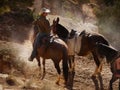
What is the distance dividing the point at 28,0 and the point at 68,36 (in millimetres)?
9564

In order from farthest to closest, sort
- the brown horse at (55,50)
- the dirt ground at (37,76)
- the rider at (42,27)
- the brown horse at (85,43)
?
the brown horse at (85,43)
the rider at (42,27)
the brown horse at (55,50)
the dirt ground at (37,76)

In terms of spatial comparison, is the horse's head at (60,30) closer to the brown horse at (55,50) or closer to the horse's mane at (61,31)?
the horse's mane at (61,31)

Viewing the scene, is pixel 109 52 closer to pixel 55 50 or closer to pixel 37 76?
pixel 55 50

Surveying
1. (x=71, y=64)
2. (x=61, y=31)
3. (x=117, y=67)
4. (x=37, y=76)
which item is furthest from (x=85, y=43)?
(x=117, y=67)

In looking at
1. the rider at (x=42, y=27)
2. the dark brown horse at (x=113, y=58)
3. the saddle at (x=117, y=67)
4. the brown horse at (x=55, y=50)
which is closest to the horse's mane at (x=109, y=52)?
the dark brown horse at (x=113, y=58)

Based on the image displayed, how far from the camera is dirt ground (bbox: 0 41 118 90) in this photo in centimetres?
1073

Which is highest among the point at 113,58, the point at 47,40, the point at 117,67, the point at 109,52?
the point at 47,40

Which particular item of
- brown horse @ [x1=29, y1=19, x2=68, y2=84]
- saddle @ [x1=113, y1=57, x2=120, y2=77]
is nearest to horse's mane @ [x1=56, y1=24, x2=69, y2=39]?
brown horse @ [x1=29, y1=19, x2=68, y2=84]

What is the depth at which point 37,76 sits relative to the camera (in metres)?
13.1

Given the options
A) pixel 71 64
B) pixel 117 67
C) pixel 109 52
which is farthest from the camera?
pixel 71 64

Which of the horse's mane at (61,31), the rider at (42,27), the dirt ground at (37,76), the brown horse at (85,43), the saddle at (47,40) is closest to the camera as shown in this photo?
the dirt ground at (37,76)

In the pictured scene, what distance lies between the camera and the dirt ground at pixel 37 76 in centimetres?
1073

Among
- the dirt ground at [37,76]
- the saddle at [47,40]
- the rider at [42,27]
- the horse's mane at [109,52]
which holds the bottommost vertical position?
the dirt ground at [37,76]

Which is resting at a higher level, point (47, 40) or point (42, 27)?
point (42, 27)
